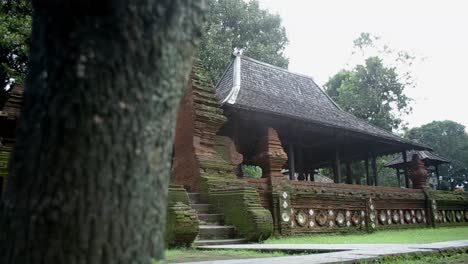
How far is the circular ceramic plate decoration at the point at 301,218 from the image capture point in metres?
10.0

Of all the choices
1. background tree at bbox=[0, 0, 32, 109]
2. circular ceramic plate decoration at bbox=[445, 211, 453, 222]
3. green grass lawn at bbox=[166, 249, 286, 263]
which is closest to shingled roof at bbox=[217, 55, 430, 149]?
circular ceramic plate decoration at bbox=[445, 211, 453, 222]

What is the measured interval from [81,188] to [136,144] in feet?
0.60

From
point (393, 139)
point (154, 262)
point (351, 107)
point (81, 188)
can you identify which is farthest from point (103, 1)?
point (351, 107)

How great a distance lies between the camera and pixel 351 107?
987 inches

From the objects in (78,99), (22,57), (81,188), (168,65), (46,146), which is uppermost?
(22,57)

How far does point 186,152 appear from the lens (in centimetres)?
919

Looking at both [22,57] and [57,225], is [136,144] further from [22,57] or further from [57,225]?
[22,57]

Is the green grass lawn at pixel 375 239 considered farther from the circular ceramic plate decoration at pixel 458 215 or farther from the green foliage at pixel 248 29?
the green foliage at pixel 248 29

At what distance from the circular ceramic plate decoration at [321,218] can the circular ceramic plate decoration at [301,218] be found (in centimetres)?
47

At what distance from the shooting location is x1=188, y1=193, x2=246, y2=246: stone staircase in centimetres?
716

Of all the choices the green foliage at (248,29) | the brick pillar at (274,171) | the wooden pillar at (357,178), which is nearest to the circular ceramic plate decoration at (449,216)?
the brick pillar at (274,171)

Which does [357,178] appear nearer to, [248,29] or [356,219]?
[248,29]

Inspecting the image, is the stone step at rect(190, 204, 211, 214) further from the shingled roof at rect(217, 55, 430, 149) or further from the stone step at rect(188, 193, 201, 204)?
the shingled roof at rect(217, 55, 430, 149)

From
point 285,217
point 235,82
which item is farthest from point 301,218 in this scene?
point 235,82
